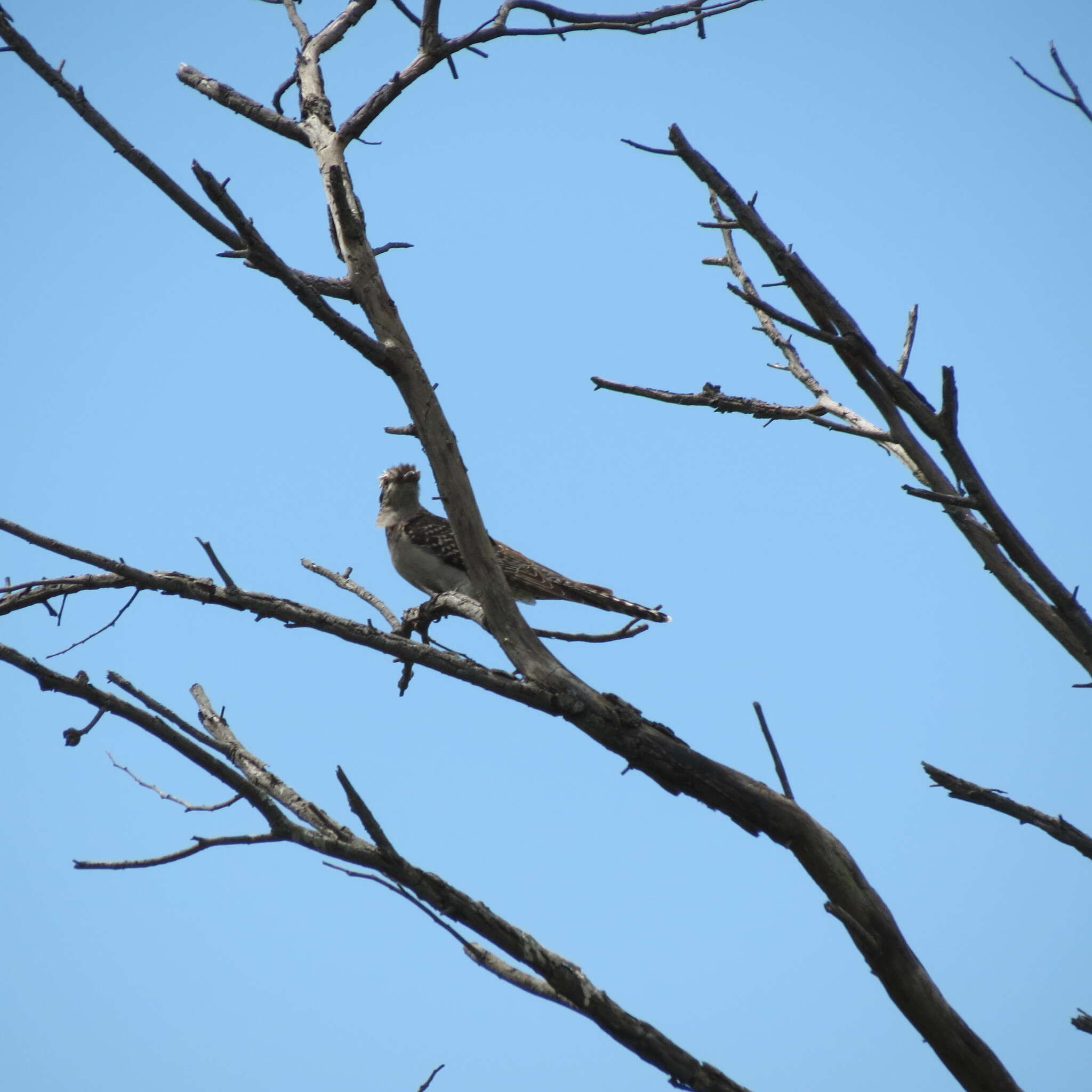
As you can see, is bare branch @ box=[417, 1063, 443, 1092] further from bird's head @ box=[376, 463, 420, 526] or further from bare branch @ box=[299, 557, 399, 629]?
bird's head @ box=[376, 463, 420, 526]

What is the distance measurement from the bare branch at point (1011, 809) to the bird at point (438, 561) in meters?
3.82

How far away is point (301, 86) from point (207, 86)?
2.04 feet

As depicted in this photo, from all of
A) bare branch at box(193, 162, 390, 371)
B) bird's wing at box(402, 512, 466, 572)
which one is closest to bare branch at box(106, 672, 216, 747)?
bare branch at box(193, 162, 390, 371)

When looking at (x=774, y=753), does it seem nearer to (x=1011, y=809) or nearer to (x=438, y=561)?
(x=1011, y=809)

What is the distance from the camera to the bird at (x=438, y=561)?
26.1 feet

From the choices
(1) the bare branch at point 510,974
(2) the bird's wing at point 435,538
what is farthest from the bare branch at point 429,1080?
(2) the bird's wing at point 435,538

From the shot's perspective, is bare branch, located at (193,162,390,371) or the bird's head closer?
bare branch, located at (193,162,390,371)

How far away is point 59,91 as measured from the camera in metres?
3.53

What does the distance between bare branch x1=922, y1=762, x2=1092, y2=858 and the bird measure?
12.5ft

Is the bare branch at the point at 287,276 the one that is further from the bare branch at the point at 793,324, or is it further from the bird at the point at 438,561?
the bird at the point at 438,561

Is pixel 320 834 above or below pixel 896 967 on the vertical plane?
below

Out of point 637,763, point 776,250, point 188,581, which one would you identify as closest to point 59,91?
point 188,581

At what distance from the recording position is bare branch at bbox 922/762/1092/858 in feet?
9.87

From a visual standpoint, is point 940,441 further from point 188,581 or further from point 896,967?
point 188,581
